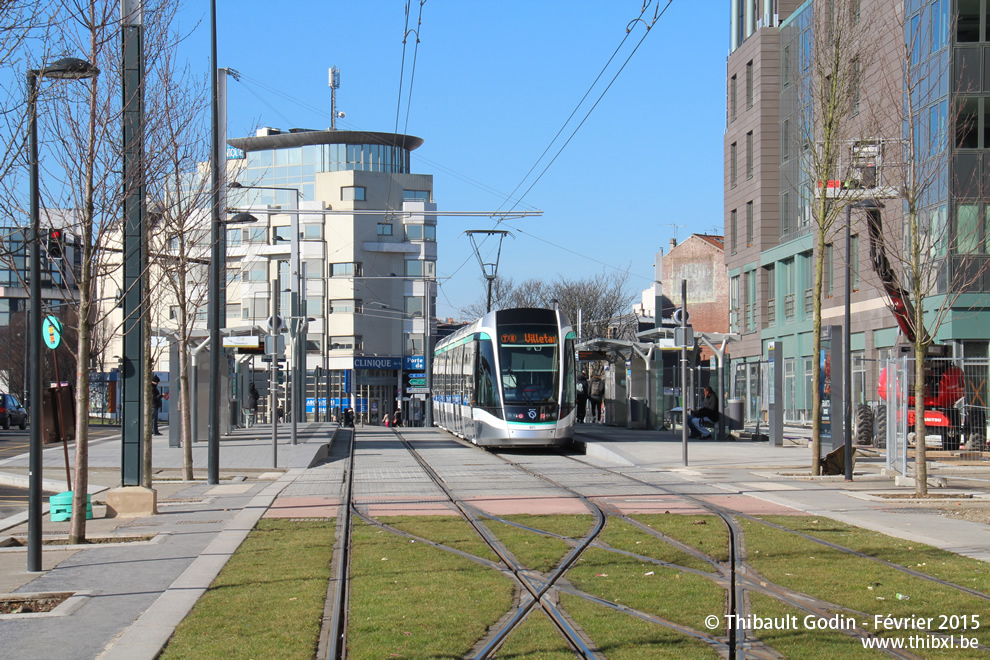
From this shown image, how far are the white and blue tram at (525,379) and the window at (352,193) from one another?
58.3 meters

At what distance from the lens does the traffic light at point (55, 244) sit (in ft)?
39.3

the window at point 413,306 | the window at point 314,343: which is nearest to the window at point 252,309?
the window at point 314,343

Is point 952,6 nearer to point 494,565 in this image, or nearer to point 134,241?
point 134,241

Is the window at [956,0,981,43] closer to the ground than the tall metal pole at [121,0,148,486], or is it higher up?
higher up

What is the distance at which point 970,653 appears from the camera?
6207 millimetres

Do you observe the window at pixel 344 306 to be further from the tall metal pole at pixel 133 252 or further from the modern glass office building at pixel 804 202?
the tall metal pole at pixel 133 252

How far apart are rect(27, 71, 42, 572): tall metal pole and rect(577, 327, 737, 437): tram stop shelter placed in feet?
76.1

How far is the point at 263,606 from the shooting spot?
7781 millimetres

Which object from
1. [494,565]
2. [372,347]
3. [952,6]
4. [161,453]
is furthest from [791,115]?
[372,347]

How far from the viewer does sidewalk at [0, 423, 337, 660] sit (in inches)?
271

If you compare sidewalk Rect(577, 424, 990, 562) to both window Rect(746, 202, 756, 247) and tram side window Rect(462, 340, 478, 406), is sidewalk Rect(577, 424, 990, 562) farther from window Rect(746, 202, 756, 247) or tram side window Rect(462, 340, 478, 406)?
window Rect(746, 202, 756, 247)

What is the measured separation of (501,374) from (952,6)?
1743 centimetres

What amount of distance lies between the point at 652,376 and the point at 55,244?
25.6 meters

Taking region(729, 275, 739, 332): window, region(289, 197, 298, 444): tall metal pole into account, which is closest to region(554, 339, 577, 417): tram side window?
region(289, 197, 298, 444): tall metal pole
